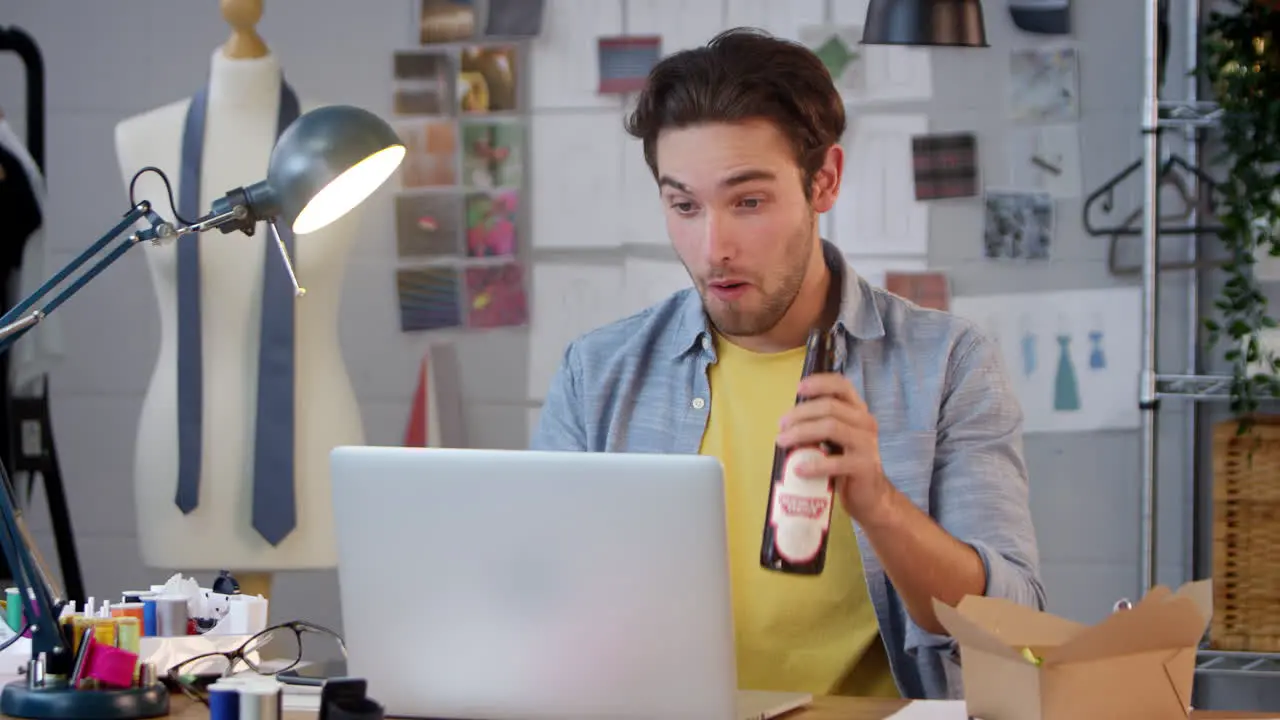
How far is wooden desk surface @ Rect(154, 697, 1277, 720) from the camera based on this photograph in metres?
1.50

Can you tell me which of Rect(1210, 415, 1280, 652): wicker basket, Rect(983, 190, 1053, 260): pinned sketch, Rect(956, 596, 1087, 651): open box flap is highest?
Rect(983, 190, 1053, 260): pinned sketch

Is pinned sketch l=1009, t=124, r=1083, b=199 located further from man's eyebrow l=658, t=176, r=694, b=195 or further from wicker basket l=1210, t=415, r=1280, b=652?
man's eyebrow l=658, t=176, r=694, b=195

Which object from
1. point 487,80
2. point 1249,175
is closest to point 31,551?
point 487,80

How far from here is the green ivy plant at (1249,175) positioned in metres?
2.86

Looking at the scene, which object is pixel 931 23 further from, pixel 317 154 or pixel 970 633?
pixel 970 633

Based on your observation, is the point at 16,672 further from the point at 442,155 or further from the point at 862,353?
the point at 442,155

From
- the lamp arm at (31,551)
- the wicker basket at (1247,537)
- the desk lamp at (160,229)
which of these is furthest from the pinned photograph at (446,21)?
the lamp arm at (31,551)

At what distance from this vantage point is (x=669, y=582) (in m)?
1.34

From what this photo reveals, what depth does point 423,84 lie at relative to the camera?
3.42 meters

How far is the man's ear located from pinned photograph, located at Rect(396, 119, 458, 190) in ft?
4.81

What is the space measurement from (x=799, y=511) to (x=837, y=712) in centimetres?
26

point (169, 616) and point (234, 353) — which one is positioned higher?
point (234, 353)

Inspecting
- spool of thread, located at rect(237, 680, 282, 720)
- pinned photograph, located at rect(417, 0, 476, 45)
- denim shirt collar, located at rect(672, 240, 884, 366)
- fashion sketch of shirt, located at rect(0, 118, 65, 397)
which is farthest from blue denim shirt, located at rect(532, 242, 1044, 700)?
fashion sketch of shirt, located at rect(0, 118, 65, 397)

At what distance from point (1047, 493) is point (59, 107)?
2.37 meters
